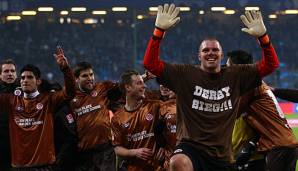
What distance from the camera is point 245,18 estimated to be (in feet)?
18.2

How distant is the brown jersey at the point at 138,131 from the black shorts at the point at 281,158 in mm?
1198

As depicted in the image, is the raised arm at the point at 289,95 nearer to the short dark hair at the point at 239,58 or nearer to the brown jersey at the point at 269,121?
the brown jersey at the point at 269,121

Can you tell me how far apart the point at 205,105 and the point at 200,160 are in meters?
0.47

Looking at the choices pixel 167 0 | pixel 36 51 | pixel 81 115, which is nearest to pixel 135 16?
pixel 167 0

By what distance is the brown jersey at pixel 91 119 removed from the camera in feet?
24.8

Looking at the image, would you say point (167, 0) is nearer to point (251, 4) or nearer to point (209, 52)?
point (251, 4)

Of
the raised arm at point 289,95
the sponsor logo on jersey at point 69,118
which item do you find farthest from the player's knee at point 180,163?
the sponsor logo on jersey at point 69,118

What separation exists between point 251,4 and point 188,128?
24599 millimetres

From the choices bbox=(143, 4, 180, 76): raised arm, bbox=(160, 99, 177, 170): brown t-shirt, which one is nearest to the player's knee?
bbox=(143, 4, 180, 76): raised arm

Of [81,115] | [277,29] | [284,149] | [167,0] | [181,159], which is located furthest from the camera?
[277,29]

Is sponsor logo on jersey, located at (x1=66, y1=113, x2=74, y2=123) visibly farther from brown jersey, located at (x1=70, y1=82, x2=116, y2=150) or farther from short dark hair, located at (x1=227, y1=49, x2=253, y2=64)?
short dark hair, located at (x1=227, y1=49, x2=253, y2=64)

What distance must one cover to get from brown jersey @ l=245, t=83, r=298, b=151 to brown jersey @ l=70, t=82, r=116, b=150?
191cm

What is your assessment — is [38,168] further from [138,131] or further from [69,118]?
[138,131]

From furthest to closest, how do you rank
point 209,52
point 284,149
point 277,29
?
point 277,29
point 284,149
point 209,52
